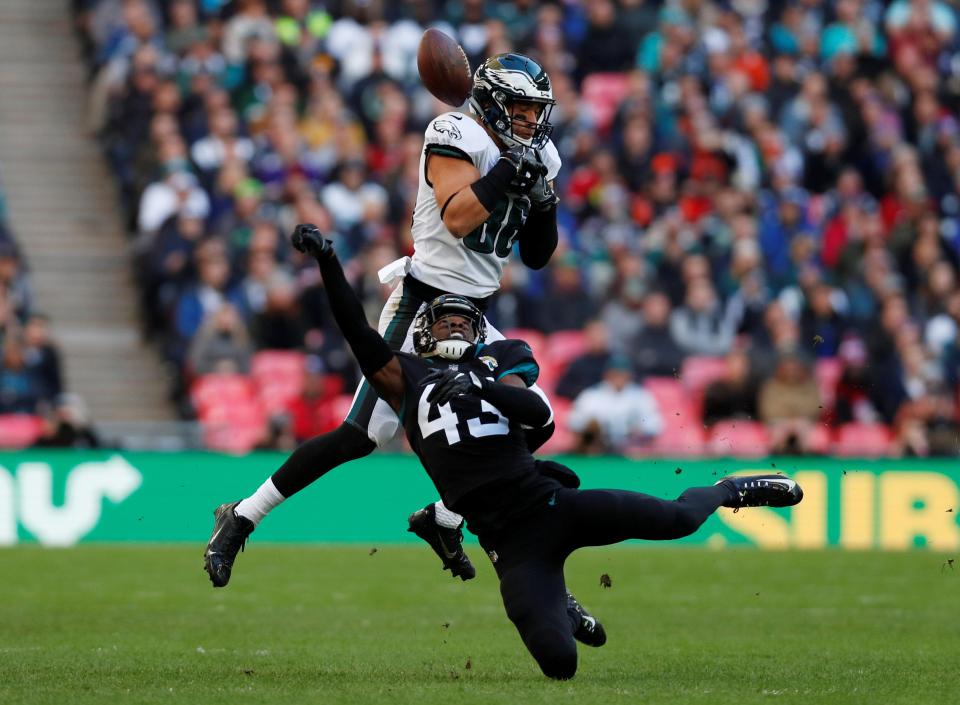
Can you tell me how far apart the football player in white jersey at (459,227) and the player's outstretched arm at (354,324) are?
0.44 meters

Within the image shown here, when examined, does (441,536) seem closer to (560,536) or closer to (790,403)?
(560,536)

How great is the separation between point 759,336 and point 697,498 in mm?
8892

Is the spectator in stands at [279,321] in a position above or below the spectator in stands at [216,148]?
below

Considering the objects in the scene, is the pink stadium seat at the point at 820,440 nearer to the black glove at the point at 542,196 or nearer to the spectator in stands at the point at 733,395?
the spectator in stands at the point at 733,395

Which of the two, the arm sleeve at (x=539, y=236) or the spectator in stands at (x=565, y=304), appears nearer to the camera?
the arm sleeve at (x=539, y=236)

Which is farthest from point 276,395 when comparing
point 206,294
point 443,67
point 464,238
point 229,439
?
point 464,238

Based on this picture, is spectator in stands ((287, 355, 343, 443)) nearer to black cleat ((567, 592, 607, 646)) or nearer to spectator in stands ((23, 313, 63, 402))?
spectator in stands ((23, 313, 63, 402))

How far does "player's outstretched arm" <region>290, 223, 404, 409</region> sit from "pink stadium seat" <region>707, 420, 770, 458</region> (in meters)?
8.19

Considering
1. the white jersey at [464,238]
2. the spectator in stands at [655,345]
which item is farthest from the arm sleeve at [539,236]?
the spectator in stands at [655,345]

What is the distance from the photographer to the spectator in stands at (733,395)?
50.5 ft

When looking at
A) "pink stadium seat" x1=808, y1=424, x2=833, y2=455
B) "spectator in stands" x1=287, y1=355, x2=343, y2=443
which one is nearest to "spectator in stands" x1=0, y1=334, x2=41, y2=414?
"spectator in stands" x1=287, y1=355, x2=343, y2=443

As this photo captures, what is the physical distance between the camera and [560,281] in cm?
1700

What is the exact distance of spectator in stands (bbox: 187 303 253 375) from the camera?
53.0 feet

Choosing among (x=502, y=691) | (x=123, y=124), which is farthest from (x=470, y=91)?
(x=123, y=124)
